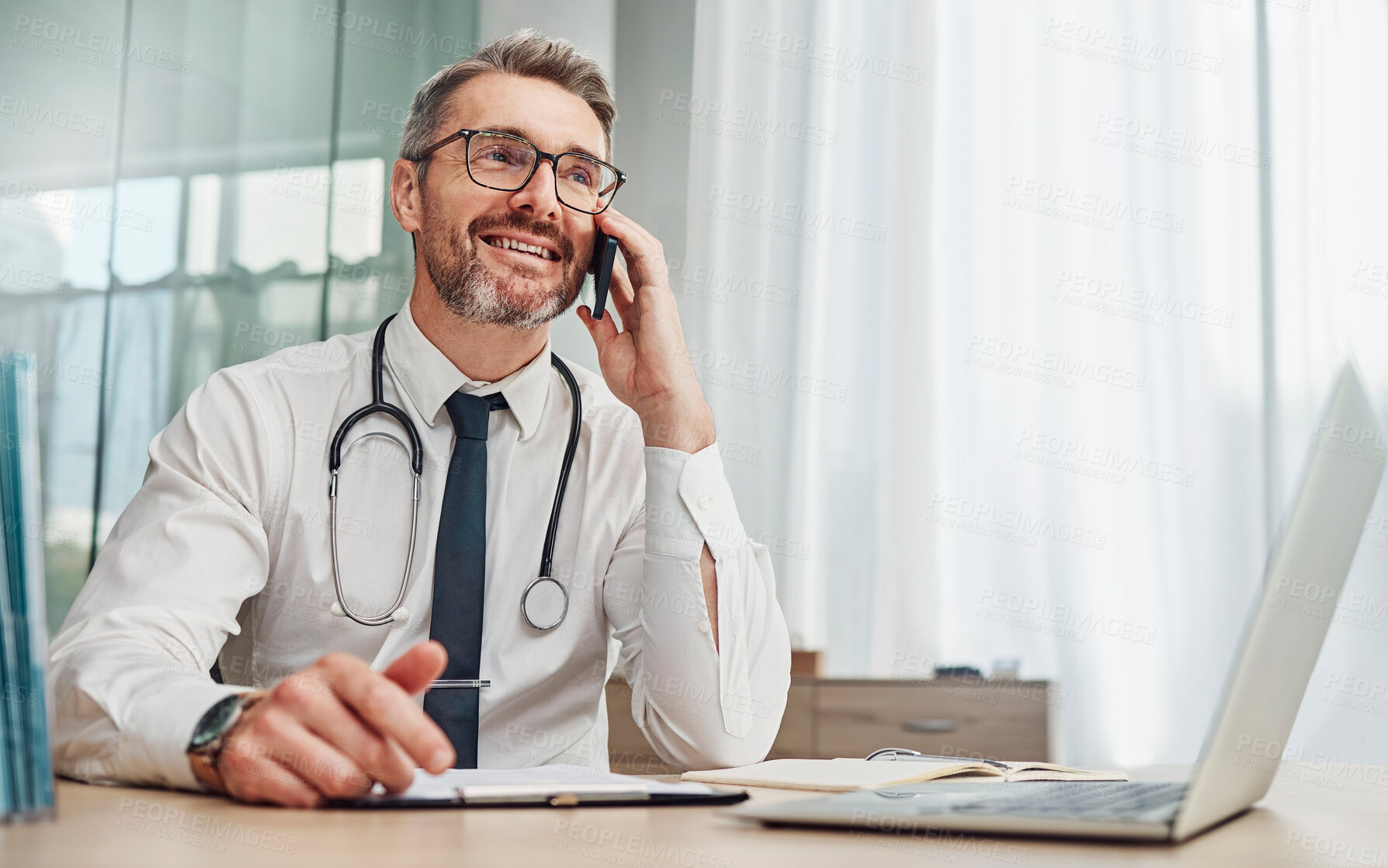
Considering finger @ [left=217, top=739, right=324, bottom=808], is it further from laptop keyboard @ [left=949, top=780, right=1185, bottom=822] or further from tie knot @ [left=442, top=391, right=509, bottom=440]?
tie knot @ [left=442, top=391, right=509, bottom=440]

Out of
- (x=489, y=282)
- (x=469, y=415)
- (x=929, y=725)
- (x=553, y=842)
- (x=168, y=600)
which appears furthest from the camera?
(x=929, y=725)

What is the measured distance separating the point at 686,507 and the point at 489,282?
448 mm

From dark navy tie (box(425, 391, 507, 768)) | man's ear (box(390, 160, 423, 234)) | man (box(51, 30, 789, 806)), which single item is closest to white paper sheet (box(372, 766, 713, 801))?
man (box(51, 30, 789, 806))

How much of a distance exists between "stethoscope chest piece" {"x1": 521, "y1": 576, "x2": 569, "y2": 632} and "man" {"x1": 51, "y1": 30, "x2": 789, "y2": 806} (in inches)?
1.2

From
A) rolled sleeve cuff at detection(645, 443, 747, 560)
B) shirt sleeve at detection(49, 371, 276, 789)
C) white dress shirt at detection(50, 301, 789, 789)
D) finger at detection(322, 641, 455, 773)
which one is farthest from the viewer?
rolled sleeve cuff at detection(645, 443, 747, 560)

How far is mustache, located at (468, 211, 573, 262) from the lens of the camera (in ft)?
5.04

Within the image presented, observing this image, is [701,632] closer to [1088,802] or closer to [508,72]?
[1088,802]

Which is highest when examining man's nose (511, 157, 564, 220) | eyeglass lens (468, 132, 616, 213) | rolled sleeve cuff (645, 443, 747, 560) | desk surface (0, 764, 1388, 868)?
eyeglass lens (468, 132, 616, 213)

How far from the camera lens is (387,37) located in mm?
3111

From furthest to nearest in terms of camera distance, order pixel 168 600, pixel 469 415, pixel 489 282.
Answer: pixel 489 282 < pixel 469 415 < pixel 168 600

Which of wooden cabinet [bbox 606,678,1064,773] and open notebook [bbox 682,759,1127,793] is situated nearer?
open notebook [bbox 682,759,1127,793]

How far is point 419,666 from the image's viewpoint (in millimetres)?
676

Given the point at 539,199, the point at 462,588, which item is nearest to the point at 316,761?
the point at 462,588

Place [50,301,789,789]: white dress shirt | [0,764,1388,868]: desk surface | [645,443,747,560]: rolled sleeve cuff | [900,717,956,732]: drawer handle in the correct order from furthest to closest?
[900,717,956,732]: drawer handle → [645,443,747,560]: rolled sleeve cuff → [50,301,789,789]: white dress shirt → [0,764,1388,868]: desk surface
